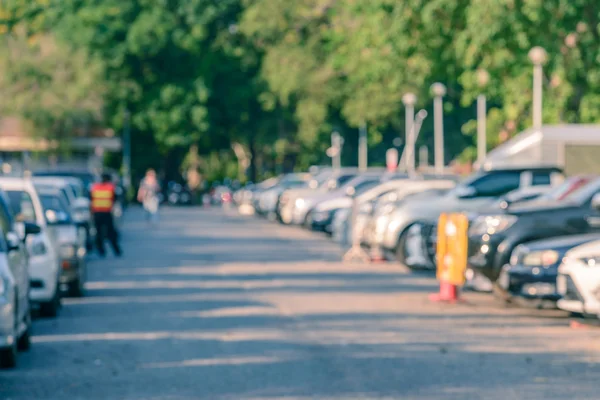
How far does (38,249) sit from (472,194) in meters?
10.2

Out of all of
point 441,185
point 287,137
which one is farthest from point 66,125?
point 441,185

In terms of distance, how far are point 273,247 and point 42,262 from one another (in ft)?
56.6

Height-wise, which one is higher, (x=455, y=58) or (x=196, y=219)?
(x=455, y=58)

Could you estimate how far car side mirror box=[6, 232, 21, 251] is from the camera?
43.5ft

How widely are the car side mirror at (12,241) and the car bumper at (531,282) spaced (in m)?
5.89

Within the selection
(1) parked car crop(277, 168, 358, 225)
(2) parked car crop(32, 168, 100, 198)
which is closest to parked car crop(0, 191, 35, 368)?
(2) parked car crop(32, 168, 100, 198)

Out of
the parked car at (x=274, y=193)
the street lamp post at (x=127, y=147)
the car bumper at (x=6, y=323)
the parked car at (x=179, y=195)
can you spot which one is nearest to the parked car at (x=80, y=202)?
the car bumper at (x=6, y=323)

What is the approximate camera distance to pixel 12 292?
1263 centimetres

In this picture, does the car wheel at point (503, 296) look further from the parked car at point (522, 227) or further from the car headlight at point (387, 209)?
the car headlight at point (387, 209)

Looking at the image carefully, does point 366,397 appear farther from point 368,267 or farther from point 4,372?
point 368,267

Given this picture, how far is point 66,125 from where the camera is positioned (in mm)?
80625

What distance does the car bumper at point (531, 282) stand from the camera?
1697cm

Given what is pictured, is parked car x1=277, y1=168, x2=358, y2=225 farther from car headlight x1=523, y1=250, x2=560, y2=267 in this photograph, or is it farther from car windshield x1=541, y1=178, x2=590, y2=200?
car headlight x1=523, y1=250, x2=560, y2=267

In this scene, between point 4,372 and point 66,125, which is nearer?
point 4,372
